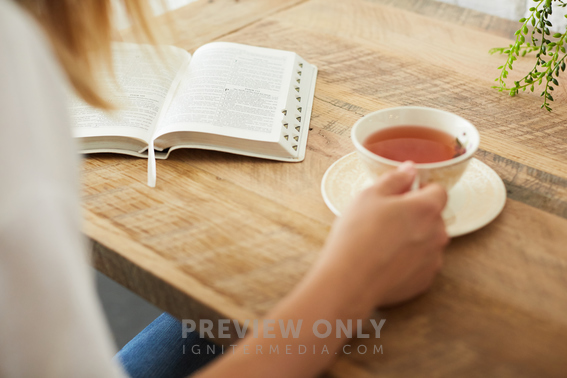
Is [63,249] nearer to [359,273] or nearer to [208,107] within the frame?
[359,273]

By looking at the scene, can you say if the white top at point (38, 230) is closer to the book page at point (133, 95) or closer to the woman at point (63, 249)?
the woman at point (63, 249)

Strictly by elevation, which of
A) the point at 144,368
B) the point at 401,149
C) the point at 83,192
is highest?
the point at 401,149

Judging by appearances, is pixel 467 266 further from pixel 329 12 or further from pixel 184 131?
pixel 329 12

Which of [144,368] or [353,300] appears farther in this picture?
[144,368]

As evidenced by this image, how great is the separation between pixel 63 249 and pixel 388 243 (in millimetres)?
298

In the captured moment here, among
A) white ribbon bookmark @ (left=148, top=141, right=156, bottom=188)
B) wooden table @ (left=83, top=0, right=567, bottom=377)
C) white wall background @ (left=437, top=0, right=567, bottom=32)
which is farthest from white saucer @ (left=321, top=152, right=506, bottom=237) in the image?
white wall background @ (left=437, top=0, right=567, bottom=32)

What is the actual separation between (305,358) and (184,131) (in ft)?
1.36

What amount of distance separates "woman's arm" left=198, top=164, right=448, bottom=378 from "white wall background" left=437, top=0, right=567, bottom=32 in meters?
1.01

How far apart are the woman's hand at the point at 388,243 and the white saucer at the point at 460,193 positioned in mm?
70

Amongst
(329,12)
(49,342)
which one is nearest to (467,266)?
(49,342)

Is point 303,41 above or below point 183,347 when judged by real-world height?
above

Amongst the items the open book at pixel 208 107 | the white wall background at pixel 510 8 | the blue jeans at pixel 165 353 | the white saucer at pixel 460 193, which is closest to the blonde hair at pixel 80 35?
the open book at pixel 208 107

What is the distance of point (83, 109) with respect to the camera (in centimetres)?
85

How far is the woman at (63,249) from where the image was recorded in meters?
0.37
